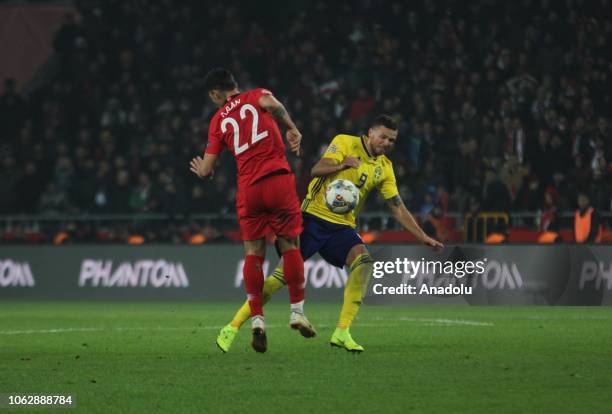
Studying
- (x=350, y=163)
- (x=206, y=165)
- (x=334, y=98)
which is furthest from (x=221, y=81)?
(x=334, y=98)

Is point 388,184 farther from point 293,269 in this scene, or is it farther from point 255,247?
point 255,247

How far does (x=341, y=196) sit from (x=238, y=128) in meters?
1.06

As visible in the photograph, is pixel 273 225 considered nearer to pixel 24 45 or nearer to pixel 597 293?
pixel 597 293

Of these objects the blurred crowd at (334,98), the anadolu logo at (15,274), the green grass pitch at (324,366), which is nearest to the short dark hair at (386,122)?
the green grass pitch at (324,366)

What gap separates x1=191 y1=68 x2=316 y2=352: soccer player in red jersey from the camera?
983 cm

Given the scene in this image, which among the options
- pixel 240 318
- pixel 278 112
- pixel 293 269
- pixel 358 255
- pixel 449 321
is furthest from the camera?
pixel 449 321

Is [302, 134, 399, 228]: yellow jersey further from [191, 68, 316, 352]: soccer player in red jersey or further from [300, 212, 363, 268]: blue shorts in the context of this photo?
[191, 68, 316, 352]: soccer player in red jersey

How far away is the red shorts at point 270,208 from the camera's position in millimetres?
9844

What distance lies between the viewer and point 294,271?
9.99 metres

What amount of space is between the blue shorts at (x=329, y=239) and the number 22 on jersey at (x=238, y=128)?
991mm

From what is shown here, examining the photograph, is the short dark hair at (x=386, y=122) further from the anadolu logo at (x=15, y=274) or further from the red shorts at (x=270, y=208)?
the anadolu logo at (x=15, y=274)

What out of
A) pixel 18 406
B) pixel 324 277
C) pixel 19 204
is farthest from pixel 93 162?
pixel 18 406

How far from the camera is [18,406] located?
684cm

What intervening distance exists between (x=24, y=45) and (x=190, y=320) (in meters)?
17.8
